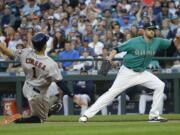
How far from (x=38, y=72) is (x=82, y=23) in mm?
8703

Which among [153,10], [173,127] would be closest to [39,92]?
[173,127]

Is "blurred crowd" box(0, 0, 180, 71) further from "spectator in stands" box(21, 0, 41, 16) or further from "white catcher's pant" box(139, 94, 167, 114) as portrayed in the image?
"white catcher's pant" box(139, 94, 167, 114)

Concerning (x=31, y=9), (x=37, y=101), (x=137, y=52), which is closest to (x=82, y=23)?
(x=31, y=9)

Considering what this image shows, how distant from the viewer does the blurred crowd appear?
61.6 ft

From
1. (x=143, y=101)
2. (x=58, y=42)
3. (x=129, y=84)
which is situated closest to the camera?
(x=129, y=84)

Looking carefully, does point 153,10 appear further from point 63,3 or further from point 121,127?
point 121,127

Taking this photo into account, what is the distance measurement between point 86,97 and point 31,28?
328cm

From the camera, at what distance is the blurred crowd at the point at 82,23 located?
1878cm

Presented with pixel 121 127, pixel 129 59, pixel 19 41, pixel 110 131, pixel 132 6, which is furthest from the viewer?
pixel 132 6

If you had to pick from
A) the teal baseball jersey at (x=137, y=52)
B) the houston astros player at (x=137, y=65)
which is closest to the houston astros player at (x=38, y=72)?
the houston astros player at (x=137, y=65)

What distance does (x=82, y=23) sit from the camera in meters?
20.4

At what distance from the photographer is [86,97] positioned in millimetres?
17672

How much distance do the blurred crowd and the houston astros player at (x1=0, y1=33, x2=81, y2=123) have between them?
6.06 m

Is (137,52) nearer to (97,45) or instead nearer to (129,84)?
(129,84)
